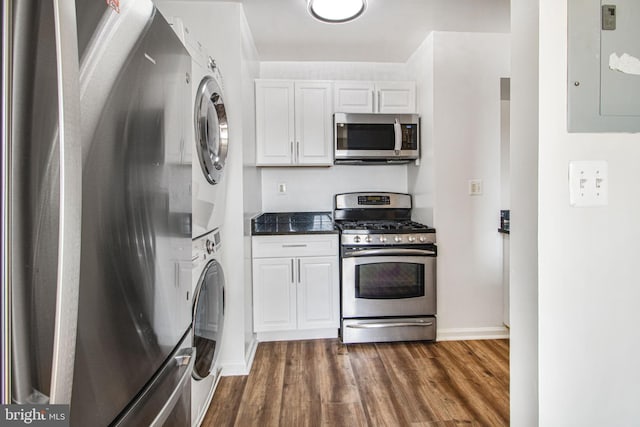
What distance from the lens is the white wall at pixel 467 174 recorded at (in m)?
2.48

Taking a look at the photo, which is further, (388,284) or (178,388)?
(388,284)

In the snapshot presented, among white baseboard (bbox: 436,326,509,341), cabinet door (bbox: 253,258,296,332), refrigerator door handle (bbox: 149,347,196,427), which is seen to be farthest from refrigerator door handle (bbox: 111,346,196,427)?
white baseboard (bbox: 436,326,509,341)

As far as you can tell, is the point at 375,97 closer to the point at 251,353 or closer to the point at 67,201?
the point at 251,353

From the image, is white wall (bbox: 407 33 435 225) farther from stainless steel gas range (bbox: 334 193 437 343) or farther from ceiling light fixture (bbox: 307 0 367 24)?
ceiling light fixture (bbox: 307 0 367 24)

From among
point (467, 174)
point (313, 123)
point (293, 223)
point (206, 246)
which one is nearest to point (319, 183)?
point (293, 223)

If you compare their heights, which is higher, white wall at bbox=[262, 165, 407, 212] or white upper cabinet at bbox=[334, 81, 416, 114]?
white upper cabinet at bbox=[334, 81, 416, 114]

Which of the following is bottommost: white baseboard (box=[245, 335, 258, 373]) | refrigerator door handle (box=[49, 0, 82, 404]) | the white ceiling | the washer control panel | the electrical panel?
white baseboard (box=[245, 335, 258, 373])

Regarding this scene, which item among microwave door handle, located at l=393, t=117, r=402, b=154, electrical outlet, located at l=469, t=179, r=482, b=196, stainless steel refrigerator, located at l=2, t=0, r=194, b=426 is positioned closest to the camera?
stainless steel refrigerator, located at l=2, t=0, r=194, b=426

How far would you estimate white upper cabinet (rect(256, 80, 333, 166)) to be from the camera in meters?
2.69

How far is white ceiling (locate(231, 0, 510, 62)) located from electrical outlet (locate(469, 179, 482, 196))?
3.95 ft

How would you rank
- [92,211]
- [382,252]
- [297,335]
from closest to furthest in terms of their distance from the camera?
[92,211] → [382,252] → [297,335]

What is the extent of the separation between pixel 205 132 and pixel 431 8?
71.5 inches

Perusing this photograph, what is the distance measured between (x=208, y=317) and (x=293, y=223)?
4.71 feet

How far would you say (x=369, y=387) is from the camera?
1885mm
